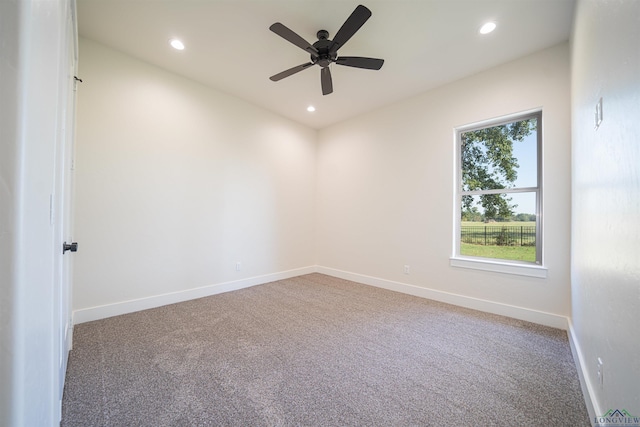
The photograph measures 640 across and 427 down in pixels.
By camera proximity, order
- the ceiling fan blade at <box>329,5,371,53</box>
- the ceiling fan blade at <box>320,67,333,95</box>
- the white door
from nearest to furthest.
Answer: the white door, the ceiling fan blade at <box>329,5,371,53</box>, the ceiling fan blade at <box>320,67,333,95</box>

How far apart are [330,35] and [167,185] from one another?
2.54 metres

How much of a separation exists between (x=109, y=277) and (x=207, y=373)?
181cm

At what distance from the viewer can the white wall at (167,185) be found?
8.61ft

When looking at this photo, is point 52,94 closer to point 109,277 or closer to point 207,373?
point 207,373

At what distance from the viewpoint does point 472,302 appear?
3.06 meters

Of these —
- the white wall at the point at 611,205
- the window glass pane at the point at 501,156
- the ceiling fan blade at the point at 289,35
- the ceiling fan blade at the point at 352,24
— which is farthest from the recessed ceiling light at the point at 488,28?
the ceiling fan blade at the point at 289,35

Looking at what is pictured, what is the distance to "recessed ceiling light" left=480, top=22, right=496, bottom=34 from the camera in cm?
229

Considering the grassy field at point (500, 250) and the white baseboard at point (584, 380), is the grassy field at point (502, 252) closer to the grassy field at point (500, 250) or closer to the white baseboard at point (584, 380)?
the grassy field at point (500, 250)

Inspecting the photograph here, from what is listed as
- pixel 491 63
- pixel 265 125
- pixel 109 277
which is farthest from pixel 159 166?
pixel 491 63

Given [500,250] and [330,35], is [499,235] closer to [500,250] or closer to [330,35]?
[500,250]

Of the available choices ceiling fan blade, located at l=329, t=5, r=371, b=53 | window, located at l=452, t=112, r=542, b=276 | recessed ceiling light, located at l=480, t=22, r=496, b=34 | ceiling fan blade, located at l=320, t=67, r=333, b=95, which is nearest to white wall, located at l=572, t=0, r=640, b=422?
recessed ceiling light, located at l=480, t=22, r=496, b=34

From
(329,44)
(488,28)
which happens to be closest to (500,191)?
(488,28)

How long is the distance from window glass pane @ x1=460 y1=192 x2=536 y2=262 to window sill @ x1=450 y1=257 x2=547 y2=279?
0.17m

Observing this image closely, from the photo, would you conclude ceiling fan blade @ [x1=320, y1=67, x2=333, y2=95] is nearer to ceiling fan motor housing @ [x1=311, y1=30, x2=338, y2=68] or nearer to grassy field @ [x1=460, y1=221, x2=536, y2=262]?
ceiling fan motor housing @ [x1=311, y1=30, x2=338, y2=68]
